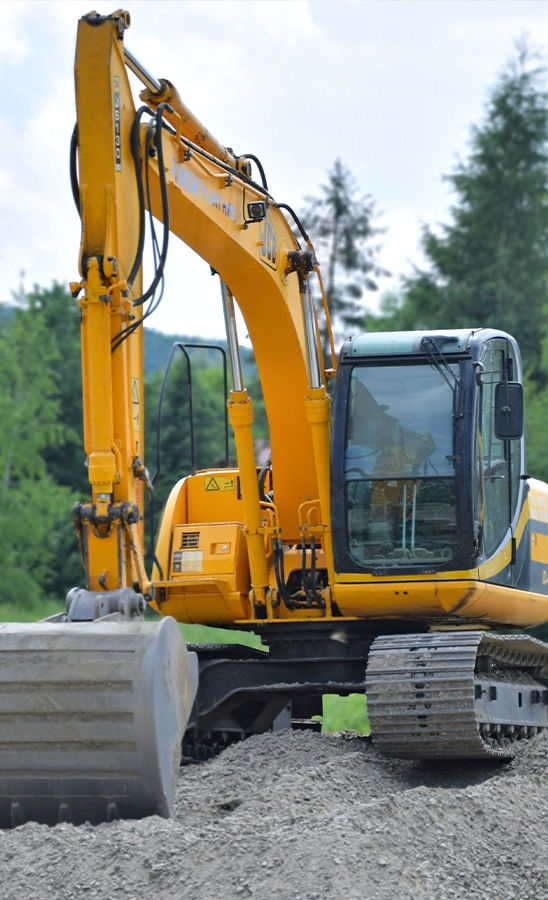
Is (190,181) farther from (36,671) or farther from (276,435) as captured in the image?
(36,671)

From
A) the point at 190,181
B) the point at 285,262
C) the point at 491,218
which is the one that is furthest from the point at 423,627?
the point at 491,218

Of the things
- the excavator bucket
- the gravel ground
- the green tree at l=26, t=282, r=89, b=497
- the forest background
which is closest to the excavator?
the excavator bucket

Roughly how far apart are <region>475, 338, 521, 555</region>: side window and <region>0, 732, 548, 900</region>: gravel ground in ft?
6.83

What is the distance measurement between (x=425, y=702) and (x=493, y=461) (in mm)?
1775

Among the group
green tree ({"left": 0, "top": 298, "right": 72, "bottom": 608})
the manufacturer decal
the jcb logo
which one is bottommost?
green tree ({"left": 0, "top": 298, "right": 72, "bottom": 608})

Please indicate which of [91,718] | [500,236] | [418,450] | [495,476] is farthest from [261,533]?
[500,236]

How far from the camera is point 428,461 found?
8820 millimetres

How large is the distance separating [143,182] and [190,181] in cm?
80

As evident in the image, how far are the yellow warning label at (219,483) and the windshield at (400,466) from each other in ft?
4.95

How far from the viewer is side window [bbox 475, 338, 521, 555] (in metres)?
8.91

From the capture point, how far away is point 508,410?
8891 millimetres

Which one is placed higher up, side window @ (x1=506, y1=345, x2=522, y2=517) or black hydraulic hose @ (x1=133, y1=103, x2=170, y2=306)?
black hydraulic hose @ (x1=133, y1=103, x2=170, y2=306)

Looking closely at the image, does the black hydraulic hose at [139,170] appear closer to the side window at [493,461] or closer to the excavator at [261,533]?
the excavator at [261,533]

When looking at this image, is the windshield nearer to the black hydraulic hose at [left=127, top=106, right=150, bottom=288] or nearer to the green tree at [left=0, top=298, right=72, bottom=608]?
the black hydraulic hose at [left=127, top=106, right=150, bottom=288]
